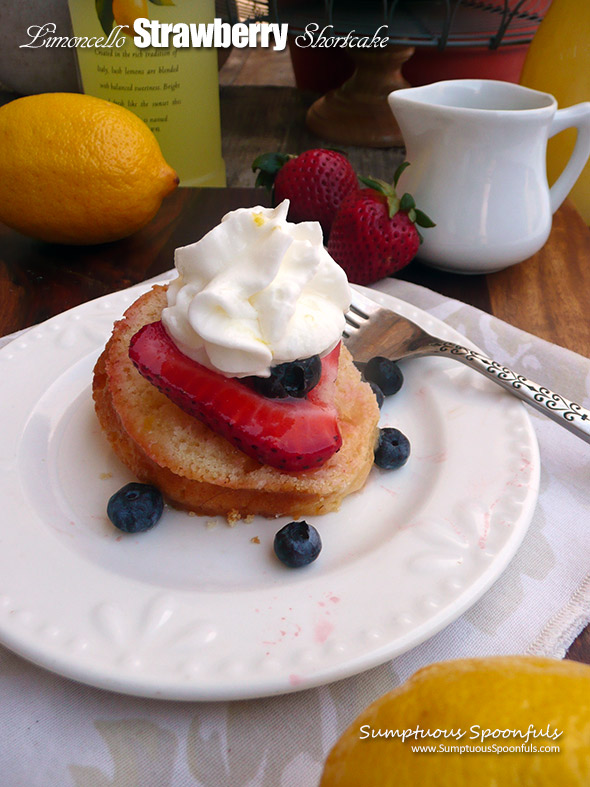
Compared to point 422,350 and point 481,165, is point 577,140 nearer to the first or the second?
point 481,165

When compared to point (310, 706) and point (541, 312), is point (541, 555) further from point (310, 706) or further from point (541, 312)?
point (541, 312)

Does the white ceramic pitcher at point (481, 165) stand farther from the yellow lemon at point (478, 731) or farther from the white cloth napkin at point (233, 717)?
the yellow lemon at point (478, 731)

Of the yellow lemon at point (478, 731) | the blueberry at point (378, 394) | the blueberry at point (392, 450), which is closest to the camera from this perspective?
the yellow lemon at point (478, 731)

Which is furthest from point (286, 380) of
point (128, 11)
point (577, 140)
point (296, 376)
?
point (128, 11)

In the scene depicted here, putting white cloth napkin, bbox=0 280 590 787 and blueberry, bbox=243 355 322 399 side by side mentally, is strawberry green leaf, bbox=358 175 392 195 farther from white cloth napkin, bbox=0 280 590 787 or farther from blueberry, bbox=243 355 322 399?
white cloth napkin, bbox=0 280 590 787

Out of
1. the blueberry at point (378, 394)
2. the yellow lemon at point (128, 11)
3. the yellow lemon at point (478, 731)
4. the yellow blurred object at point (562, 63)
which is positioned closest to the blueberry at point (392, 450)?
the blueberry at point (378, 394)
